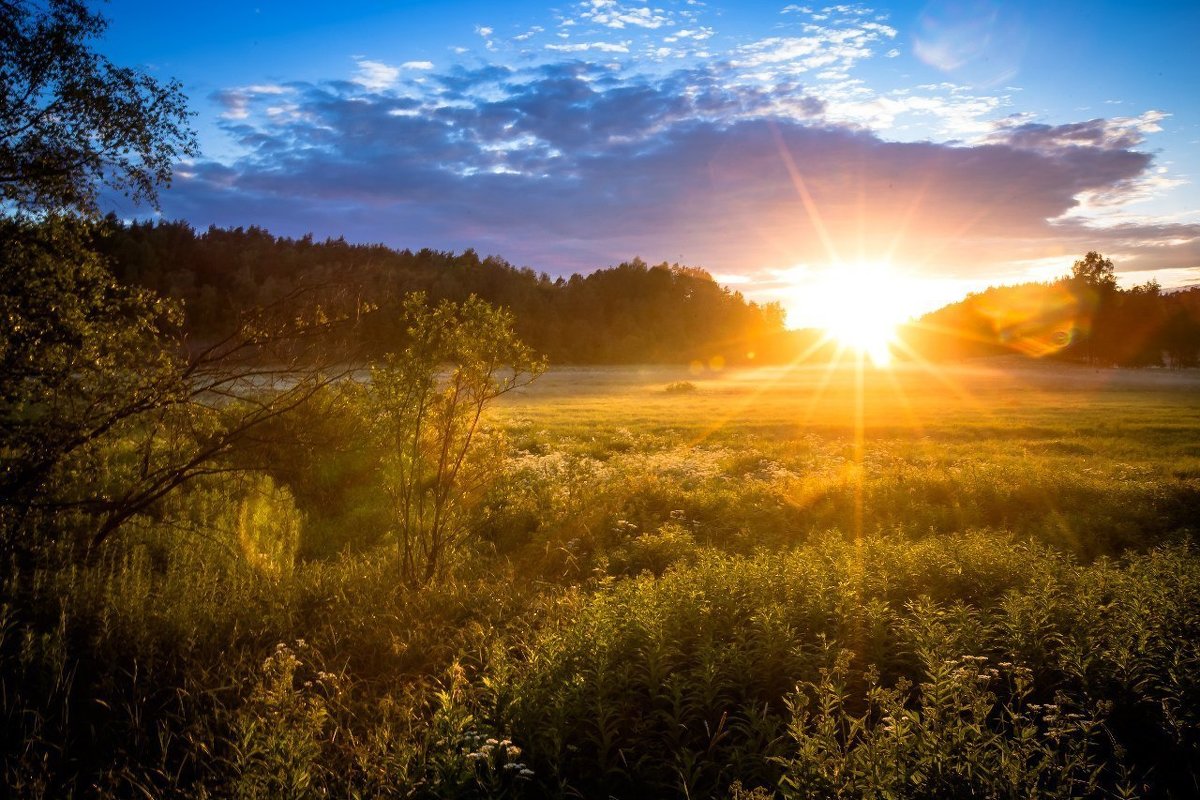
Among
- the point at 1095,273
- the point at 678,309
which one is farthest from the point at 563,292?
the point at 1095,273

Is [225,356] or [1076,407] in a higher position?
[225,356]

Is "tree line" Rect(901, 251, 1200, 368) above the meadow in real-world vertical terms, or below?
above

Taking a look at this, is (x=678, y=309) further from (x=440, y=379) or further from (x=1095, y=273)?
(x=440, y=379)

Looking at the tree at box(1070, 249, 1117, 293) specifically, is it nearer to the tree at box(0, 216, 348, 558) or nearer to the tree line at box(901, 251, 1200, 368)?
the tree line at box(901, 251, 1200, 368)

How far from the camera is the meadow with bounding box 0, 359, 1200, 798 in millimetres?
5133

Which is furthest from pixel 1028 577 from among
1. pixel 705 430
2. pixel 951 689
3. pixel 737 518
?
pixel 705 430

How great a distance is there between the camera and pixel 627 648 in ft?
23.1

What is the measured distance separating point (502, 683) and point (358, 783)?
1.35m

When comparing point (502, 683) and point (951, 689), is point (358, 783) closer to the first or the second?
point (502, 683)

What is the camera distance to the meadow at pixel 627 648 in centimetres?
513

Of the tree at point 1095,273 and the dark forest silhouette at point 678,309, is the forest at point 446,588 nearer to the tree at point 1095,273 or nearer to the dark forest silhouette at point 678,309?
the dark forest silhouette at point 678,309

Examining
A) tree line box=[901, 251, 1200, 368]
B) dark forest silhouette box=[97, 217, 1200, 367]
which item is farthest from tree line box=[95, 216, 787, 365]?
tree line box=[901, 251, 1200, 368]

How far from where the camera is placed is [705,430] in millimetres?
29594

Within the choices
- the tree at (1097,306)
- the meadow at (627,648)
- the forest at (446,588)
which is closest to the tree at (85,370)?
the forest at (446,588)
